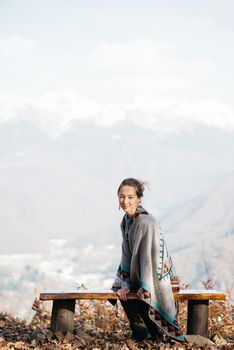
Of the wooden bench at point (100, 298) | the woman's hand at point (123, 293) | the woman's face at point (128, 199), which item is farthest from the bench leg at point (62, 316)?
the woman's face at point (128, 199)

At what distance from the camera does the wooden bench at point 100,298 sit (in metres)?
6.46

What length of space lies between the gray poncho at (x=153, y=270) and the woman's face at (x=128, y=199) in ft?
0.22

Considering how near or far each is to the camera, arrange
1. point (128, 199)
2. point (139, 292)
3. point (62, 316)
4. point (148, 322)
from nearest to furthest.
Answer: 1. point (139, 292)
2. point (128, 199)
3. point (148, 322)
4. point (62, 316)

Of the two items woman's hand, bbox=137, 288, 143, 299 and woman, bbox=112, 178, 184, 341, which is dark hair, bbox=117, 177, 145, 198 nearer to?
woman, bbox=112, 178, 184, 341

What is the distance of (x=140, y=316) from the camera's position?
646 centimetres

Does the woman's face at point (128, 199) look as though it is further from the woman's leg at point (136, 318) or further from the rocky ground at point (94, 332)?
the rocky ground at point (94, 332)

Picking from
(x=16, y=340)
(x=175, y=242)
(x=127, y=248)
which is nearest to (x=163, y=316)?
(x=127, y=248)

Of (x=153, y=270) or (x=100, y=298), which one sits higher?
(x=153, y=270)

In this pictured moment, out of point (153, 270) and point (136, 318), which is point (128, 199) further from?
point (136, 318)

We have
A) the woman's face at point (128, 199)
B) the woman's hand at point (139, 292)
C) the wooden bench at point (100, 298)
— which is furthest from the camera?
the wooden bench at point (100, 298)

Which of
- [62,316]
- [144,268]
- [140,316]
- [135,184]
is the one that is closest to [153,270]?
[144,268]

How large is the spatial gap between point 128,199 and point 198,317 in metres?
1.41

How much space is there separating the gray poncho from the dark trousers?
7.9 inches

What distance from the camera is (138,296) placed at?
6.15 m
